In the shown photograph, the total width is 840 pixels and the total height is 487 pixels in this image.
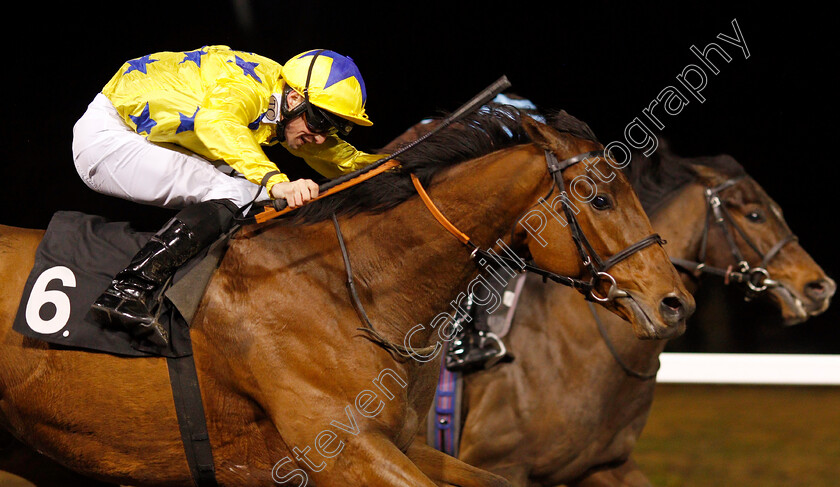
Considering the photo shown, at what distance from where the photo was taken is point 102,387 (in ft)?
7.43

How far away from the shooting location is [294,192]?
7.16 ft

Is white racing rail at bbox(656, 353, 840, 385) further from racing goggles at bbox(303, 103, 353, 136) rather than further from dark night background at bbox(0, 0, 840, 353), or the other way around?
racing goggles at bbox(303, 103, 353, 136)

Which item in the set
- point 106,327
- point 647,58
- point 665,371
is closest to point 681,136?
point 647,58

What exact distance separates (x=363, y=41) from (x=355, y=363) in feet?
11.8

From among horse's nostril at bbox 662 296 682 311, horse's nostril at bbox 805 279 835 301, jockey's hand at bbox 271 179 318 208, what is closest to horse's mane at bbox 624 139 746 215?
horse's nostril at bbox 805 279 835 301

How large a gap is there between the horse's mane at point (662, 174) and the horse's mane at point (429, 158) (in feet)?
5.15

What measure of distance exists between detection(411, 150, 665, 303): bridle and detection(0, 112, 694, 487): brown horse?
0.06 feet

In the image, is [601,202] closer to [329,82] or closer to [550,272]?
[550,272]

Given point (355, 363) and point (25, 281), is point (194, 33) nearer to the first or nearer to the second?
point (25, 281)

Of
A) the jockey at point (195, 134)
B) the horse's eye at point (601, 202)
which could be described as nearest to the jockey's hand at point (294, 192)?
the jockey at point (195, 134)

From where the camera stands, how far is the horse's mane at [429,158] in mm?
2381

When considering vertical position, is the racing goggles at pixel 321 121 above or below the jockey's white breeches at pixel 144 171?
above

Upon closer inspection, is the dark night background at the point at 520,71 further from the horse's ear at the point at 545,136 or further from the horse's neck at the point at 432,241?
the horse's ear at the point at 545,136

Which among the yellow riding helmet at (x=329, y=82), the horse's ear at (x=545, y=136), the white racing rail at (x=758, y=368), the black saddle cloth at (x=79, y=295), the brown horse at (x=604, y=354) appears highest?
the yellow riding helmet at (x=329, y=82)
